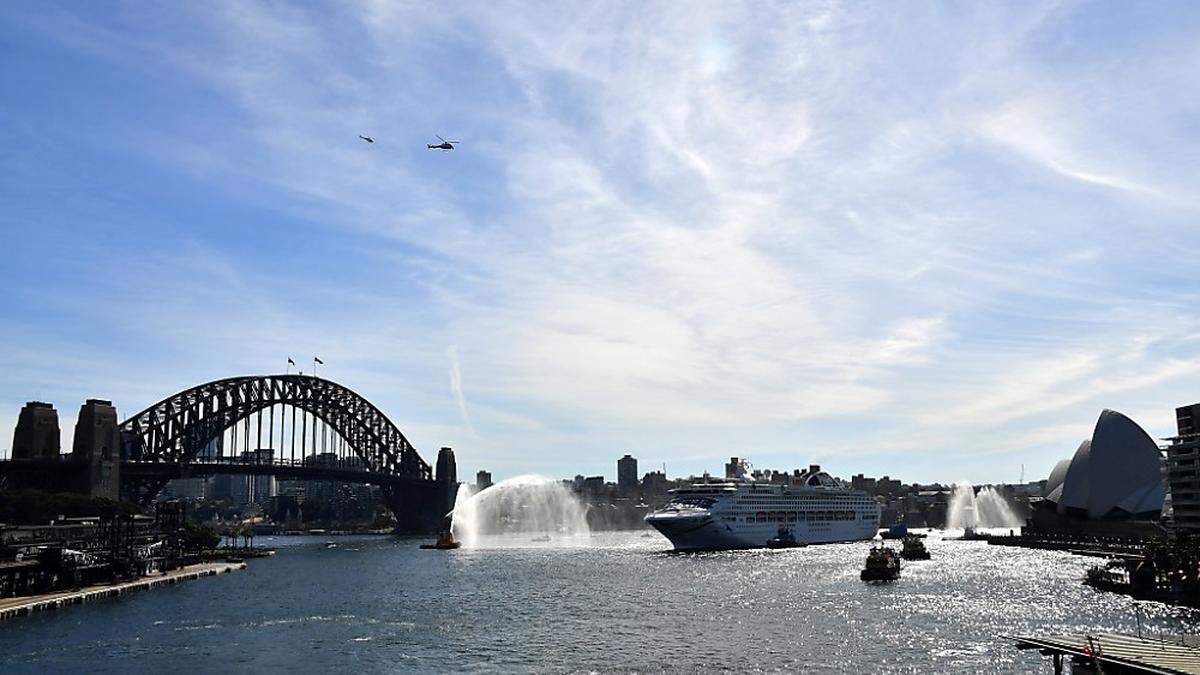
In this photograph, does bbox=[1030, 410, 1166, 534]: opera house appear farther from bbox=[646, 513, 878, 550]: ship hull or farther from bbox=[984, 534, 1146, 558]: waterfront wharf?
bbox=[646, 513, 878, 550]: ship hull

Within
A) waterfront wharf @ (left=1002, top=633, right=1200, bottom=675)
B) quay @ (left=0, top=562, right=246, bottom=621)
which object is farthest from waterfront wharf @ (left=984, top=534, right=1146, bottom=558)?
quay @ (left=0, top=562, right=246, bottom=621)

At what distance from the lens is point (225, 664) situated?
49625mm

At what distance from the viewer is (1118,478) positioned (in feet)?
461

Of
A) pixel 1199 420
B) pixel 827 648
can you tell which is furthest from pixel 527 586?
pixel 1199 420

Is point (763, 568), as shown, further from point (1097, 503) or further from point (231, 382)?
point (231, 382)

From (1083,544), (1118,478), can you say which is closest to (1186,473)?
(1083,544)

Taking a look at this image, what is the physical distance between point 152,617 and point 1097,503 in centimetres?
12826

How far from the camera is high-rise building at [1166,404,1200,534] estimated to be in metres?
105

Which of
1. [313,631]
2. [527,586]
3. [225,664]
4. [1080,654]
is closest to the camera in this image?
[1080,654]

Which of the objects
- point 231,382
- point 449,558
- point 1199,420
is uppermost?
point 231,382

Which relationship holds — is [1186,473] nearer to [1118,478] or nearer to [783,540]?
[1118,478]

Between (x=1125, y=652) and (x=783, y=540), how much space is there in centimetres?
11151

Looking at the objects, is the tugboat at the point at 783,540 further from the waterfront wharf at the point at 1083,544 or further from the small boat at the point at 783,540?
the waterfront wharf at the point at 1083,544

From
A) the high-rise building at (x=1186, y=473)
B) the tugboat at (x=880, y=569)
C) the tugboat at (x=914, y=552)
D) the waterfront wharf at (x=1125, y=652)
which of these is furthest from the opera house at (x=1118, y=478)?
the waterfront wharf at (x=1125, y=652)
